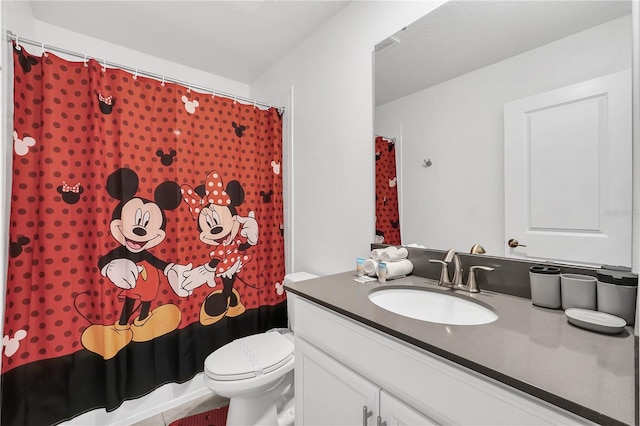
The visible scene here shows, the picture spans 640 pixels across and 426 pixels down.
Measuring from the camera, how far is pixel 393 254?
1241 mm

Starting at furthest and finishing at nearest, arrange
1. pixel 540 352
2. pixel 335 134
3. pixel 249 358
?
pixel 335 134, pixel 249 358, pixel 540 352

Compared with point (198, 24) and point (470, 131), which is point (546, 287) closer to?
point (470, 131)

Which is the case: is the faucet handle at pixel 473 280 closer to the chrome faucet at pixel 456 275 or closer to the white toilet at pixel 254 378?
the chrome faucet at pixel 456 275

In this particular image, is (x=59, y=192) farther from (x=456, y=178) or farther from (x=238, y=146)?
(x=456, y=178)

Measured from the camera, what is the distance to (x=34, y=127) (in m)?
1.29

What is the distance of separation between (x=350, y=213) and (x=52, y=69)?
1655 millimetres

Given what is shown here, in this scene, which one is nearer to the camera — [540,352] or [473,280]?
[540,352]

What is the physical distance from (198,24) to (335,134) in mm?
1122

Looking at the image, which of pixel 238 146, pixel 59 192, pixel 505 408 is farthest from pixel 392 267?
pixel 59 192

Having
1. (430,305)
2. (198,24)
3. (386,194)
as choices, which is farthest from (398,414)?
(198,24)

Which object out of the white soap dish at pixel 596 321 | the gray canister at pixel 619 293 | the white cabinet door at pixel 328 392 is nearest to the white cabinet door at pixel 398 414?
the white cabinet door at pixel 328 392

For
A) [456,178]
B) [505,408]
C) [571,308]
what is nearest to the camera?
[505,408]

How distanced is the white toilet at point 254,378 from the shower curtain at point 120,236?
0.49 metres

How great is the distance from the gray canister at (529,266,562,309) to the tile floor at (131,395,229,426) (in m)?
1.83
